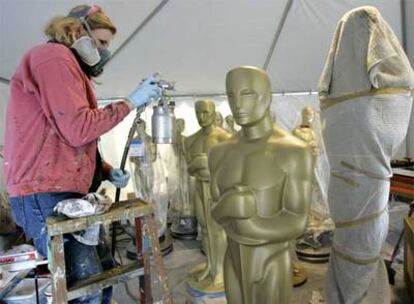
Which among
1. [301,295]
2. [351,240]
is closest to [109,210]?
[351,240]

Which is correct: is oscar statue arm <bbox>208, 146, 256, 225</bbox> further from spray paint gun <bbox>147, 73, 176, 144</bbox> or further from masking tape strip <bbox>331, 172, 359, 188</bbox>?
masking tape strip <bbox>331, 172, 359, 188</bbox>

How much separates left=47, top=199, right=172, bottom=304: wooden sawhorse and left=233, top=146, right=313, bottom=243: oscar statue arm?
43 centimetres

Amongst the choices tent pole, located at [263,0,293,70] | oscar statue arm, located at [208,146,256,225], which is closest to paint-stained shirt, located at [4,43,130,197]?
oscar statue arm, located at [208,146,256,225]

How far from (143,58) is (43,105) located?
235cm

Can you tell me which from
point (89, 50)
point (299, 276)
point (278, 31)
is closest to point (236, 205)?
point (89, 50)

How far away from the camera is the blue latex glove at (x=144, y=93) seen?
1341 mm

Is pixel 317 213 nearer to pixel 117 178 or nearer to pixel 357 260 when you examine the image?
pixel 357 260

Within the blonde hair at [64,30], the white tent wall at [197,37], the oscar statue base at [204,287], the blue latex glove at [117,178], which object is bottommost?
the oscar statue base at [204,287]

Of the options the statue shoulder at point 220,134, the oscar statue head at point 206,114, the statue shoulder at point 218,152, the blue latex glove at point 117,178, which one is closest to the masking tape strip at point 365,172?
the statue shoulder at point 218,152

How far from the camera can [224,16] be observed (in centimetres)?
315

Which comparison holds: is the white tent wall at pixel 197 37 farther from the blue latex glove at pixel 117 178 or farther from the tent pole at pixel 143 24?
the blue latex glove at pixel 117 178

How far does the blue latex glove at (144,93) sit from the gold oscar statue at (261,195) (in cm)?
33

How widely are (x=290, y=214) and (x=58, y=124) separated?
81 centimetres

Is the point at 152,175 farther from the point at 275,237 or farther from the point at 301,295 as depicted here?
the point at 275,237
